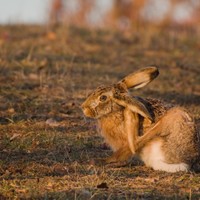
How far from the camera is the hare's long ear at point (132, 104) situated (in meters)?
6.21

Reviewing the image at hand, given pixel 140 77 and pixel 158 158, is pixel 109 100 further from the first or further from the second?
pixel 158 158

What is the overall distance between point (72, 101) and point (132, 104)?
9.00 feet

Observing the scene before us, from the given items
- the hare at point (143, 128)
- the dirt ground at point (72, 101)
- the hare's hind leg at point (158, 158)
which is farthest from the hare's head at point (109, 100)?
the dirt ground at point (72, 101)

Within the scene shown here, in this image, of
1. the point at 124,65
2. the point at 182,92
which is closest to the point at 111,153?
the point at 182,92

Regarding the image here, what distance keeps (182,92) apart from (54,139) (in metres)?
3.33

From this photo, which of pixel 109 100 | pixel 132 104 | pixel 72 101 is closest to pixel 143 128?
pixel 132 104

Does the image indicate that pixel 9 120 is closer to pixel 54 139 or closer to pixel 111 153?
pixel 54 139

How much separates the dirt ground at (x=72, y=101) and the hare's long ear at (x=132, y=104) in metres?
0.57

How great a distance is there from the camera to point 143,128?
21.0 feet

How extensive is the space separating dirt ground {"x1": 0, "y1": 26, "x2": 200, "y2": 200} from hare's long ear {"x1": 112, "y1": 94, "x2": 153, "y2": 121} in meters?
0.57

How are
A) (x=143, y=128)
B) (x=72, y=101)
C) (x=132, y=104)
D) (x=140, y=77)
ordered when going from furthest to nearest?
(x=72, y=101)
(x=140, y=77)
(x=143, y=128)
(x=132, y=104)

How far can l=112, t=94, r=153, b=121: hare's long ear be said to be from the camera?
6.21 m

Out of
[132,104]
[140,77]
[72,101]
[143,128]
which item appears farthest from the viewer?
[72,101]

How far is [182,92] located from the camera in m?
10.0
